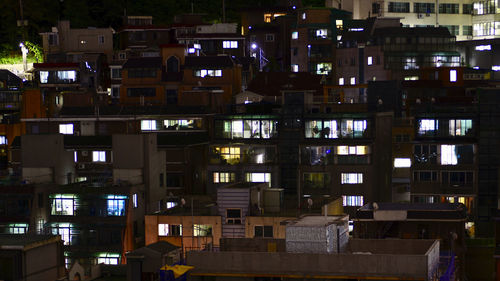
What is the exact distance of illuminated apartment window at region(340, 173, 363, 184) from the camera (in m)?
53.0

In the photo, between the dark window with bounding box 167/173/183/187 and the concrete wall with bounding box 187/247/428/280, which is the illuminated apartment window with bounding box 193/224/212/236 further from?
the concrete wall with bounding box 187/247/428/280

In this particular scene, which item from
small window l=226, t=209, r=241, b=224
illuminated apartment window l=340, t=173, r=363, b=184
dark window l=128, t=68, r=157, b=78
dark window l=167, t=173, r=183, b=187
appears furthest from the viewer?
dark window l=128, t=68, r=157, b=78

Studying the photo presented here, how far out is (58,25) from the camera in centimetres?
8369

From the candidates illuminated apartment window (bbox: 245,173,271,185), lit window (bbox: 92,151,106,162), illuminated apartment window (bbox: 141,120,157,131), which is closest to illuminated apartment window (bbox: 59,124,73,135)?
illuminated apartment window (bbox: 141,120,157,131)

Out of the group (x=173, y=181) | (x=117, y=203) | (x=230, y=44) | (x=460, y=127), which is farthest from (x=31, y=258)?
(x=230, y=44)

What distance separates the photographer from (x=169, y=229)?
44062 mm

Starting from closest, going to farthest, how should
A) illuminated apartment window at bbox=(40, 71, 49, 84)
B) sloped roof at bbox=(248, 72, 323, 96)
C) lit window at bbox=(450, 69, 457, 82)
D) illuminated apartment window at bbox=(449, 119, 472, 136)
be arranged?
illuminated apartment window at bbox=(449, 119, 472, 136) → lit window at bbox=(450, 69, 457, 82) → sloped roof at bbox=(248, 72, 323, 96) → illuminated apartment window at bbox=(40, 71, 49, 84)

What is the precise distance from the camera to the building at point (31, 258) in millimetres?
33125

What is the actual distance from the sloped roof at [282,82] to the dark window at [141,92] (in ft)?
22.7

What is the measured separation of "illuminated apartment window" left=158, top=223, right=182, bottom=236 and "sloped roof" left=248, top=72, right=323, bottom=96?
26876 millimetres

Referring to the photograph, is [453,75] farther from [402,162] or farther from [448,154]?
[448,154]

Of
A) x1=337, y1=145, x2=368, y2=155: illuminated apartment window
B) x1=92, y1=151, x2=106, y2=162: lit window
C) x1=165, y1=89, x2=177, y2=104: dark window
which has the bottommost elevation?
x1=92, y1=151, x2=106, y2=162: lit window

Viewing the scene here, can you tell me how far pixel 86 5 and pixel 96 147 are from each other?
35775 millimetres

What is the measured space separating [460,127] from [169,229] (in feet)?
52.7
